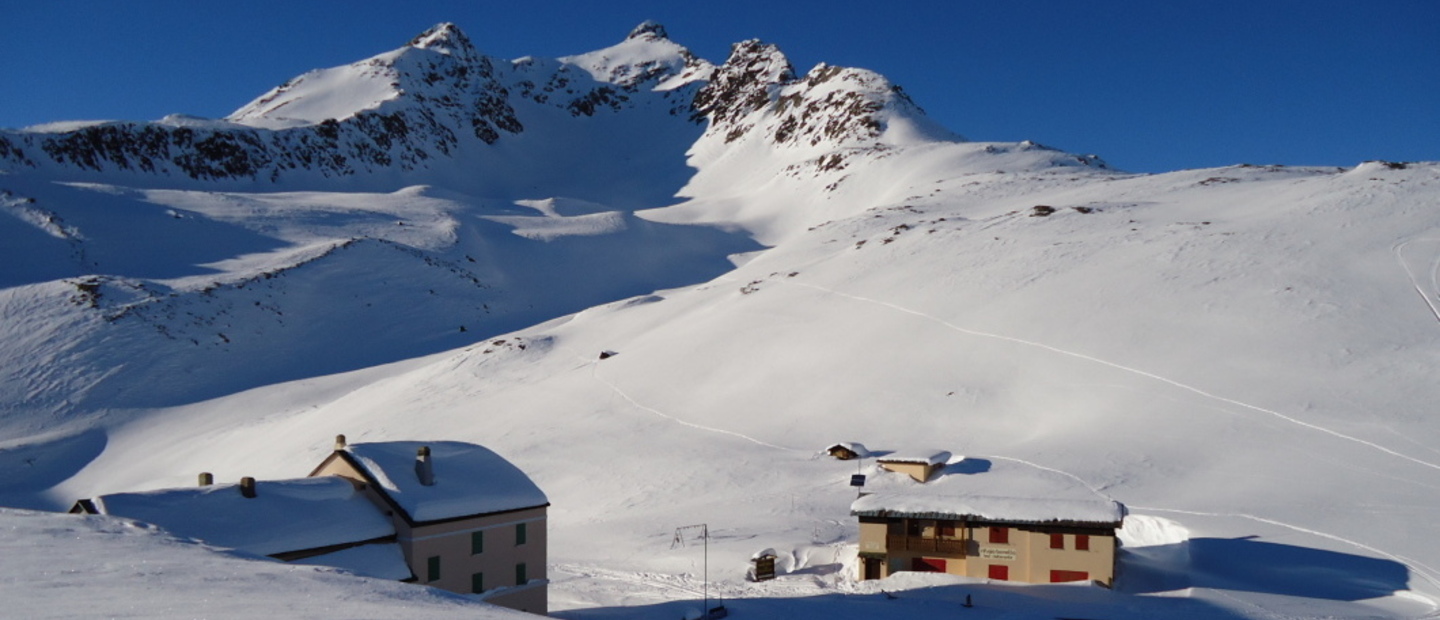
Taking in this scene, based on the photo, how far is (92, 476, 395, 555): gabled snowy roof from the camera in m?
A: 21.0

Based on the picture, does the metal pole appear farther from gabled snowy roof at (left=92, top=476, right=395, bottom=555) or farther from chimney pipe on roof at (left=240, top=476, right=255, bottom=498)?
chimney pipe on roof at (left=240, top=476, right=255, bottom=498)

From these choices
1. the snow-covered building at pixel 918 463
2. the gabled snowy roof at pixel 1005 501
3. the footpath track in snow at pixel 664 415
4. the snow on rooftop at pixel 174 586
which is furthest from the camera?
the footpath track in snow at pixel 664 415

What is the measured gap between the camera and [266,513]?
877 inches

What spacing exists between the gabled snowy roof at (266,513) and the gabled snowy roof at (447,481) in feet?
2.67

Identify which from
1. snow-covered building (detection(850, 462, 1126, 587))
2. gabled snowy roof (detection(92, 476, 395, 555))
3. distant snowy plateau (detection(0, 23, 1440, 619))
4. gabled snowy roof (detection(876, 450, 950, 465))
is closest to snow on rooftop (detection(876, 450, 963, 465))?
gabled snowy roof (detection(876, 450, 950, 465))

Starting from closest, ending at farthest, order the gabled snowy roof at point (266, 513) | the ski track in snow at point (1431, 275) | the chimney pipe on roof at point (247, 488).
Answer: the gabled snowy roof at point (266, 513) → the chimney pipe on roof at point (247, 488) → the ski track in snow at point (1431, 275)

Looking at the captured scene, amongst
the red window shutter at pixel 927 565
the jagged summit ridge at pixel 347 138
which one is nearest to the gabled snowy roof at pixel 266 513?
the red window shutter at pixel 927 565

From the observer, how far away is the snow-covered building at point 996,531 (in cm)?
2912

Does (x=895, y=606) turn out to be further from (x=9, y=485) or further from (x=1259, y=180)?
(x=1259, y=180)

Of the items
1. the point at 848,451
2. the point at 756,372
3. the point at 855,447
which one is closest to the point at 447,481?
the point at 848,451

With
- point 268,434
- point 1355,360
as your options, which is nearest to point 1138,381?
point 1355,360

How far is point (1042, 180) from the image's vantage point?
114562mm

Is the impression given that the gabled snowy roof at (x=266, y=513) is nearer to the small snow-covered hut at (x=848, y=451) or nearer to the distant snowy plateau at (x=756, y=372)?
the distant snowy plateau at (x=756, y=372)

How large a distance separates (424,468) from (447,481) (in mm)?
880
